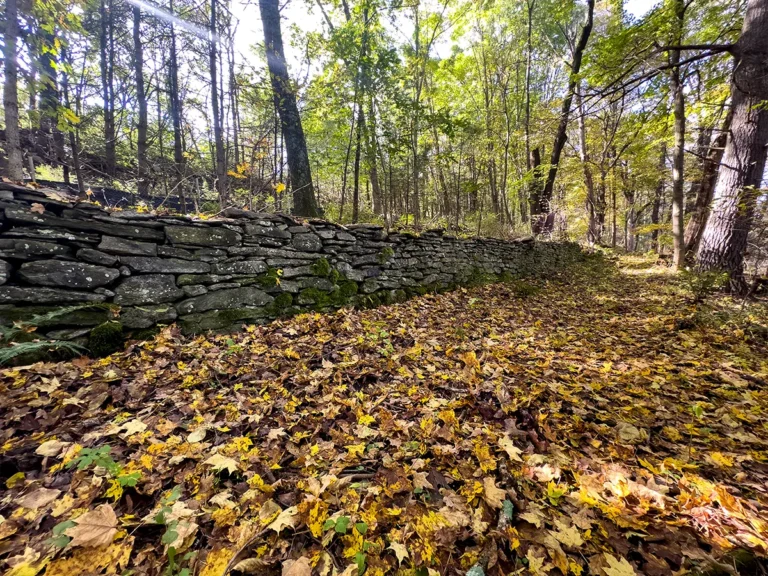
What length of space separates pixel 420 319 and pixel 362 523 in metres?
3.10

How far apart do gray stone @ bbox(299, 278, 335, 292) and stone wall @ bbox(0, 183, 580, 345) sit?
0.05 feet

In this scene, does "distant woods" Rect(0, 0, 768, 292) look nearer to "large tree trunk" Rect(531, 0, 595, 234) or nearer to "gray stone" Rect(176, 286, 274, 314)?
"large tree trunk" Rect(531, 0, 595, 234)

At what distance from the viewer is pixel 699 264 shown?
4887mm

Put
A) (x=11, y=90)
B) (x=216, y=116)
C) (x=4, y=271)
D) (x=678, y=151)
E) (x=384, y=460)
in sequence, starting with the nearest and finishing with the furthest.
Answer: (x=384, y=460)
(x=4, y=271)
(x=11, y=90)
(x=216, y=116)
(x=678, y=151)

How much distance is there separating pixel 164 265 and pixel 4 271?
102 cm

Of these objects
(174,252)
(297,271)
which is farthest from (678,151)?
(174,252)

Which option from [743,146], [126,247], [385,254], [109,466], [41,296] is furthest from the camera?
[385,254]

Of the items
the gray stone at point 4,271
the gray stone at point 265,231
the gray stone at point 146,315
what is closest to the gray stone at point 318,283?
the gray stone at point 265,231

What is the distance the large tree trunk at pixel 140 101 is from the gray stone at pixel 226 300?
188 inches

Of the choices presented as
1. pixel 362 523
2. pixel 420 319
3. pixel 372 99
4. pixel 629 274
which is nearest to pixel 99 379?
pixel 362 523

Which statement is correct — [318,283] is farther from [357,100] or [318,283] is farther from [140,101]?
[140,101]

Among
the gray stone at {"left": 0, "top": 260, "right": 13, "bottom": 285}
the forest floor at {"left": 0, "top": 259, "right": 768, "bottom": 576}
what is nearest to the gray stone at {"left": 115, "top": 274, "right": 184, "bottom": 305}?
the forest floor at {"left": 0, "top": 259, "right": 768, "bottom": 576}

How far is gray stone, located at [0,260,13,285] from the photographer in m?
2.31

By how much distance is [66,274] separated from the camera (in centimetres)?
254
